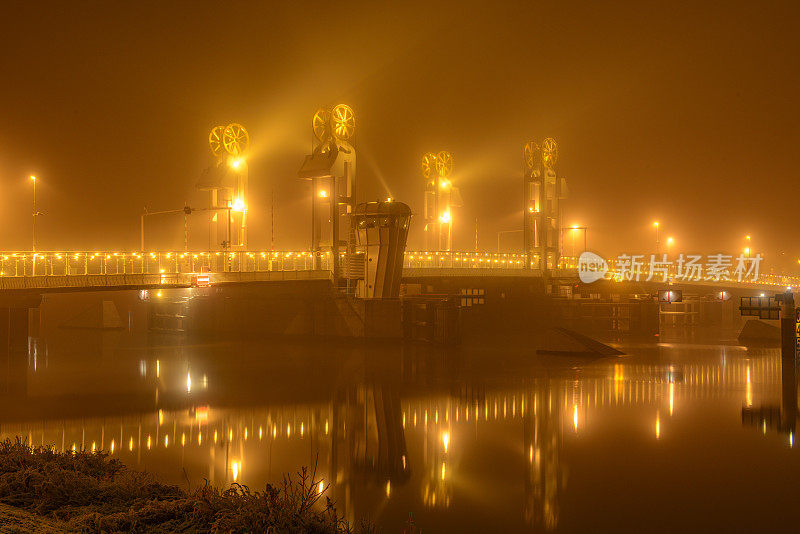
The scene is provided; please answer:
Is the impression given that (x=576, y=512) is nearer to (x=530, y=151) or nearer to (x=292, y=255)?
(x=292, y=255)

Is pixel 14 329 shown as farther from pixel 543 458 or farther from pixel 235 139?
pixel 543 458

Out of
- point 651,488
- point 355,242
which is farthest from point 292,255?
point 651,488

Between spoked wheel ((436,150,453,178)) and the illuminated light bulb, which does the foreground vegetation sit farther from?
spoked wheel ((436,150,453,178))

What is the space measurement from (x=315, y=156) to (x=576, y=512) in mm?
49629

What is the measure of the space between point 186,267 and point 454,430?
3354cm

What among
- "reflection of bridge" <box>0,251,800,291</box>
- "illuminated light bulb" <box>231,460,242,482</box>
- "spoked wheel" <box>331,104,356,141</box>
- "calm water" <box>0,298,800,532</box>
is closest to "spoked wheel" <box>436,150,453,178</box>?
"reflection of bridge" <box>0,251,800,291</box>

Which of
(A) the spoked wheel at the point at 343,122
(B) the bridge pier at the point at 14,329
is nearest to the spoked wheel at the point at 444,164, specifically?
(A) the spoked wheel at the point at 343,122

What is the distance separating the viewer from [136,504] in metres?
15.4

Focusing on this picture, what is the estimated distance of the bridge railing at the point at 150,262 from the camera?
47.4 meters

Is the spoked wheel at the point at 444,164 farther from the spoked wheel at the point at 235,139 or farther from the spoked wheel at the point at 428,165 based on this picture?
the spoked wheel at the point at 235,139

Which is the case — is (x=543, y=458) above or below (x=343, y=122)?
below

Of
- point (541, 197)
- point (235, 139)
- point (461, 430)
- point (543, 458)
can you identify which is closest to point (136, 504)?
point (543, 458)

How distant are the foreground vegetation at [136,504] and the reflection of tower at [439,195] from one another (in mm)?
66073

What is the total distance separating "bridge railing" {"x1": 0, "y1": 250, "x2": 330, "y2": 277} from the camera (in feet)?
156
